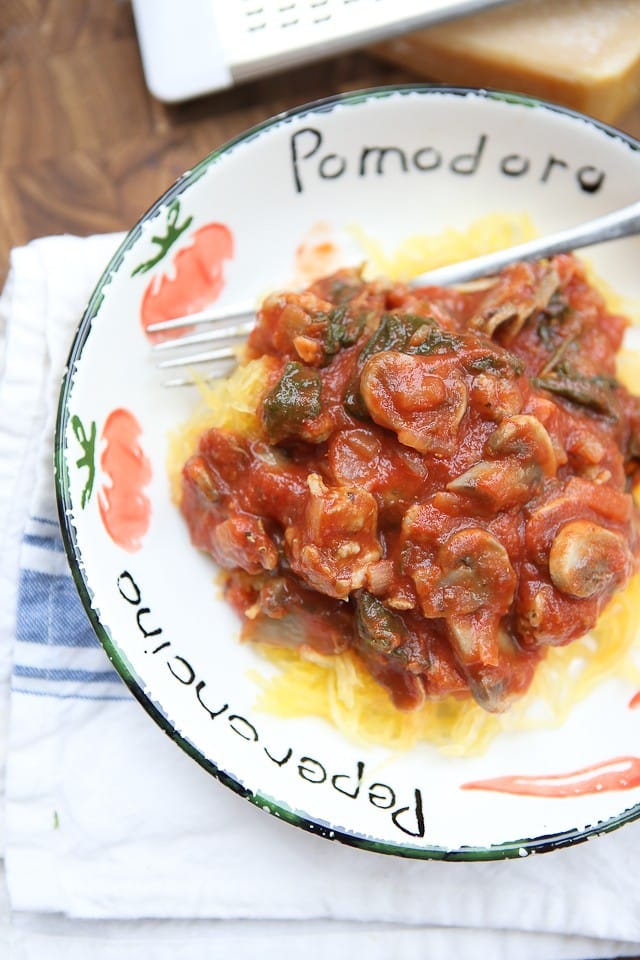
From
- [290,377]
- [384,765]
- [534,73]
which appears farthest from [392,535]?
[534,73]

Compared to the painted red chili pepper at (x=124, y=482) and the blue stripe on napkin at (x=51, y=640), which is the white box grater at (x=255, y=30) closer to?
the painted red chili pepper at (x=124, y=482)

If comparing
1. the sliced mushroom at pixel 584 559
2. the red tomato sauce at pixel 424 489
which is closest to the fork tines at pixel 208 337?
the red tomato sauce at pixel 424 489

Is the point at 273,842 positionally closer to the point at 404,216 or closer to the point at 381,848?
the point at 381,848

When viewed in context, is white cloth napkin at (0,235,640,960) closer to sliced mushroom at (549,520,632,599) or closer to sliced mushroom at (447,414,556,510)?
sliced mushroom at (549,520,632,599)

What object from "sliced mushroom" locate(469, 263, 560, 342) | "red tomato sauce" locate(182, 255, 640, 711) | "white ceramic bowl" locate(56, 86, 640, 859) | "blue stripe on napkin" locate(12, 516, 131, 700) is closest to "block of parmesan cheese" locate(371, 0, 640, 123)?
"white ceramic bowl" locate(56, 86, 640, 859)

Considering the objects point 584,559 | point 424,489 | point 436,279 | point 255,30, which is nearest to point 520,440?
point 424,489
